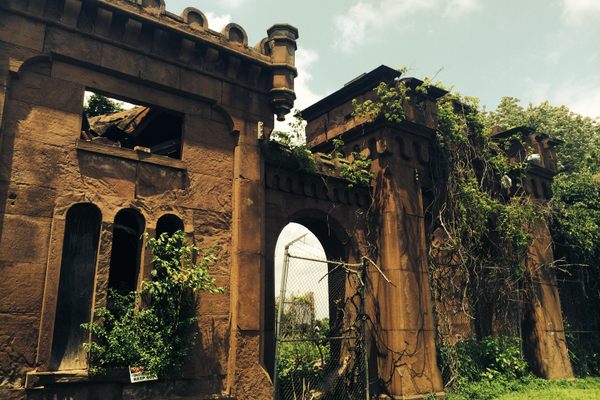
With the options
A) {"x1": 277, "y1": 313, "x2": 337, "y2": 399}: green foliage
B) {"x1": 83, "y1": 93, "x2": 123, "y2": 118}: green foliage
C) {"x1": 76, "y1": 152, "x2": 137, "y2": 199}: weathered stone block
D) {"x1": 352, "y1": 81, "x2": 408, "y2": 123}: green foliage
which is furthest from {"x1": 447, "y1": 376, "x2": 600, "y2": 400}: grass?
{"x1": 83, "y1": 93, "x2": 123, "y2": 118}: green foliage

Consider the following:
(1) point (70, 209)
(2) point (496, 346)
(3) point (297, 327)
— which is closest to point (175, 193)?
(1) point (70, 209)

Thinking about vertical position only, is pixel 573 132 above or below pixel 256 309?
above

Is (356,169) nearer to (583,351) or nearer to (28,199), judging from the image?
(28,199)

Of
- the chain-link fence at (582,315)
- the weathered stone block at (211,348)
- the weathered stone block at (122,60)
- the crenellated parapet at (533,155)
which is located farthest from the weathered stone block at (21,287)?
the chain-link fence at (582,315)

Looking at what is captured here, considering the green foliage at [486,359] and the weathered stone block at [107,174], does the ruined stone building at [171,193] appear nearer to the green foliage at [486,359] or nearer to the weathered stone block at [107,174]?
the weathered stone block at [107,174]

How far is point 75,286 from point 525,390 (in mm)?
10851

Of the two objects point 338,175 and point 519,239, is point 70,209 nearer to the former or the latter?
point 338,175

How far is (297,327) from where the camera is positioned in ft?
29.9

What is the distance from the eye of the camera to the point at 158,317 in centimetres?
749

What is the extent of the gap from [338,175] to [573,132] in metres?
19.7

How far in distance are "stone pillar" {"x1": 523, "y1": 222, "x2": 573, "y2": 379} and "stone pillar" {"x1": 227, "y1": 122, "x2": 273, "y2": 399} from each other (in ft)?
30.4

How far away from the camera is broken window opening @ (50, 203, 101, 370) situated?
23.0 feet

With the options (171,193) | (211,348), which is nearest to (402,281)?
(211,348)

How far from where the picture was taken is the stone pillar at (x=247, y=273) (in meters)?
8.23
